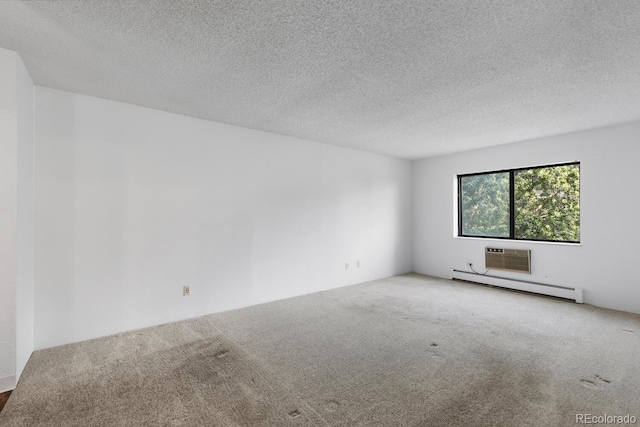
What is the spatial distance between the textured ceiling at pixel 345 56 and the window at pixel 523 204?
1.16 m

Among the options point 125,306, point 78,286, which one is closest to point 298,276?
point 125,306

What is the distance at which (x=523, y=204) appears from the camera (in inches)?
194

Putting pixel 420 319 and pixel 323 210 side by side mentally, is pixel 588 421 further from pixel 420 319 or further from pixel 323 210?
pixel 323 210

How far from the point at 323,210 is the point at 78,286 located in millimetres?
3276

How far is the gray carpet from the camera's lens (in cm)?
185

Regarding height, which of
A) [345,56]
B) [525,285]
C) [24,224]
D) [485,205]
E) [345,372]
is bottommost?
[345,372]

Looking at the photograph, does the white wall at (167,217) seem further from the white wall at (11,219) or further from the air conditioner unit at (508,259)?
the air conditioner unit at (508,259)

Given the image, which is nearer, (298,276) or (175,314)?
(175,314)

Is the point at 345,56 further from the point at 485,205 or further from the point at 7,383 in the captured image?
the point at 485,205

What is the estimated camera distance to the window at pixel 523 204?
449cm

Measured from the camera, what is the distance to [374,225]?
5.75m

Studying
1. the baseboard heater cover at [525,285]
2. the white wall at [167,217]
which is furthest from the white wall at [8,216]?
the baseboard heater cover at [525,285]

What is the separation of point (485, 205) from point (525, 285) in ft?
4.89

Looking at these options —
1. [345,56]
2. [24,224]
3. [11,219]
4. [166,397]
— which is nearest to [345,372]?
[166,397]
